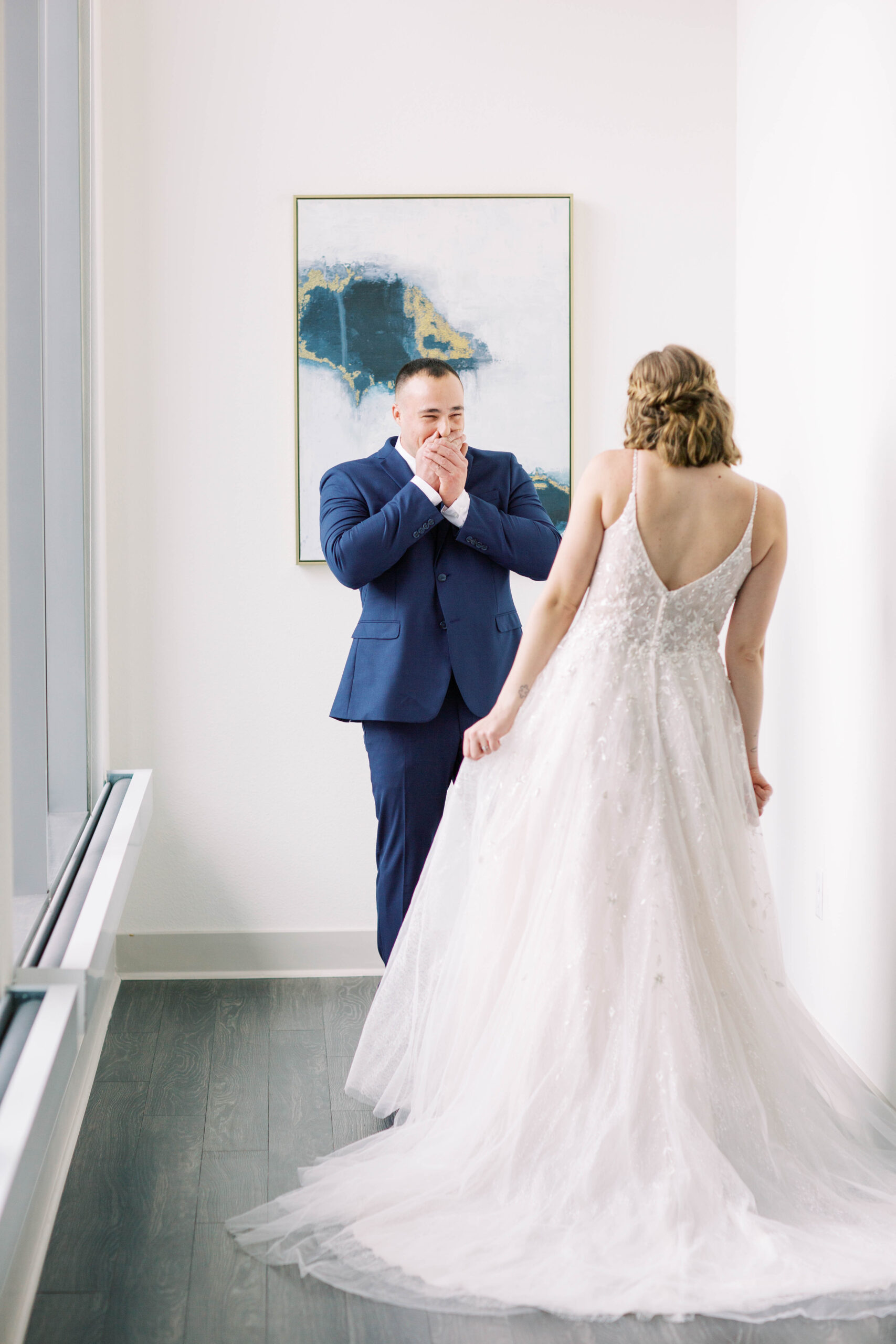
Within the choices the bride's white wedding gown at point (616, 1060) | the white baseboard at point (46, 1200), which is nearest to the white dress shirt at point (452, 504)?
the bride's white wedding gown at point (616, 1060)

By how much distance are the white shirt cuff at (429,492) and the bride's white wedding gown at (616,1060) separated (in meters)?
0.48

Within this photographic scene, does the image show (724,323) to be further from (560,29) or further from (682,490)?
(682,490)

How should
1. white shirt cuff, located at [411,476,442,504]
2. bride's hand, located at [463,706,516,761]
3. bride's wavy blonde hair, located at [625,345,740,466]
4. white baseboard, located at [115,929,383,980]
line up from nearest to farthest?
bride's wavy blonde hair, located at [625,345,740,466] → bride's hand, located at [463,706,516,761] → white shirt cuff, located at [411,476,442,504] → white baseboard, located at [115,929,383,980]

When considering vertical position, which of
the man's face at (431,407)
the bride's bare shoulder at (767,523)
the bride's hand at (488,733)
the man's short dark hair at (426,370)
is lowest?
the bride's hand at (488,733)

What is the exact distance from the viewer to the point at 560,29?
3.26 m

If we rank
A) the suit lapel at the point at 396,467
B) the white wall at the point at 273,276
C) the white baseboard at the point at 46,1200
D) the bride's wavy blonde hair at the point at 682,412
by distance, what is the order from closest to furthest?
the white baseboard at the point at 46,1200 < the bride's wavy blonde hair at the point at 682,412 < the suit lapel at the point at 396,467 < the white wall at the point at 273,276

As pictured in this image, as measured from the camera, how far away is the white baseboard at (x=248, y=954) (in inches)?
131

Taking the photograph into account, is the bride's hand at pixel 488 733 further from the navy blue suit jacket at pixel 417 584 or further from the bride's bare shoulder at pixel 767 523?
the bride's bare shoulder at pixel 767 523

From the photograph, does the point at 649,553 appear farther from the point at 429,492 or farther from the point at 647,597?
the point at 429,492

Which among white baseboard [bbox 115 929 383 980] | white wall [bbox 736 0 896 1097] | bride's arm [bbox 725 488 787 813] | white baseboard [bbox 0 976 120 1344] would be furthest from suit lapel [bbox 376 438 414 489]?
white baseboard [bbox 115 929 383 980]

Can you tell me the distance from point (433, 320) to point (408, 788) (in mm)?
1466

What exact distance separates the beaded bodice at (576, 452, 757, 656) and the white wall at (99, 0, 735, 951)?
135 cm

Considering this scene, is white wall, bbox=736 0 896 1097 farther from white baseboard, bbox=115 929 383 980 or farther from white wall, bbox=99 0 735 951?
white baseboard, bbox=115 929 383 980

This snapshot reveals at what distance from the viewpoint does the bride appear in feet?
5.80
